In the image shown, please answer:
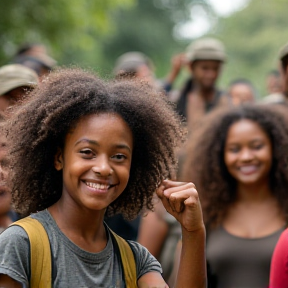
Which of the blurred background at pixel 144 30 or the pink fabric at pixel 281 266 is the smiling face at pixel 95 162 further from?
the blurred background at pixel 144 30

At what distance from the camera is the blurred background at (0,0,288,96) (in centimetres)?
1512

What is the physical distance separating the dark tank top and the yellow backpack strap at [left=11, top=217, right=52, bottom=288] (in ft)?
7.27

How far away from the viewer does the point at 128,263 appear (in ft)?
11.9

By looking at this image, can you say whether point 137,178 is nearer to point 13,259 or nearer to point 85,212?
point 85,212

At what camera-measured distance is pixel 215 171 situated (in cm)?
602

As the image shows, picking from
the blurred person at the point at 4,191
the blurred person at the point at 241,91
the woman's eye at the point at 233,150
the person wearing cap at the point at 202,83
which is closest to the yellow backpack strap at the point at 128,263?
the blurred person at the point at 4,191

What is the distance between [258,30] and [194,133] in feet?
97.2

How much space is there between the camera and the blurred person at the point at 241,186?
5.34 metres

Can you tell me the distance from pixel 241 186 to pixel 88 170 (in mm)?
2540

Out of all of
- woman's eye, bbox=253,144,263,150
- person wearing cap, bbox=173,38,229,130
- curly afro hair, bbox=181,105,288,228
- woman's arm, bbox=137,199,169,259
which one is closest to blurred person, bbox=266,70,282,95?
person wearing cap, bbox=173,38,229,130

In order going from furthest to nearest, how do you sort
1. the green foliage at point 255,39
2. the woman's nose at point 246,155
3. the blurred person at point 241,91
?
the green foliage at point 255,39 → the blurred person at point 241,91 → the woman's nose at point 246,155

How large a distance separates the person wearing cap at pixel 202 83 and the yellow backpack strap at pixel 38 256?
4660 millimetres

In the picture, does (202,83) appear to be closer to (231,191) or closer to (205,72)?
(205,72)

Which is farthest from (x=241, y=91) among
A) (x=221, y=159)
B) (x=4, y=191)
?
(x=4, y=191)
